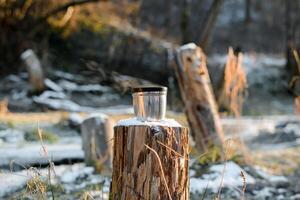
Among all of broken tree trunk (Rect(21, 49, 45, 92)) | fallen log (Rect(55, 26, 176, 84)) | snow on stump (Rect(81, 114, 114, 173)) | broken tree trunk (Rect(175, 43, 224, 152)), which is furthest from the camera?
fallen log (Rect(55, 26, 176, 84))

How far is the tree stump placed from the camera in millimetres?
2264

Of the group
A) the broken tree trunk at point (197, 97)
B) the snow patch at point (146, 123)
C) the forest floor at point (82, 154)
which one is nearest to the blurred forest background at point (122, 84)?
the forest floor at point (82, 154)

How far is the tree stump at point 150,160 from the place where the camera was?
2.26 metres

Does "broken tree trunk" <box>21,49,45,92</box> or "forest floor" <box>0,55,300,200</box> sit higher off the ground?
"broken tree trunk" <box>21,49,45,92</box>

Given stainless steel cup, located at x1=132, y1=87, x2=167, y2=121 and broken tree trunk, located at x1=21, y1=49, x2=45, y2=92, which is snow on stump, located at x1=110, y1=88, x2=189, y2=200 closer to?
stainless steel cup, located at x1=132, y1=87, x2=167, y2=121

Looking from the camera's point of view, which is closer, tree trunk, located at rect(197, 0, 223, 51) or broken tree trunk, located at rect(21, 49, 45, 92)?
tree trunk, located at rect(197, 0, 223, 51)

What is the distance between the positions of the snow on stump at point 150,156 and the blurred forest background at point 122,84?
0.74ft

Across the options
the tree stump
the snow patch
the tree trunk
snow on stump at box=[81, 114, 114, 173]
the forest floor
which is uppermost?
the tree trunk

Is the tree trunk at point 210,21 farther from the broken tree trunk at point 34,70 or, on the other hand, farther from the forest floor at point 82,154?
the broken tree trunk at point 34,70

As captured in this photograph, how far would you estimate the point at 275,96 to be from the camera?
1559 cm

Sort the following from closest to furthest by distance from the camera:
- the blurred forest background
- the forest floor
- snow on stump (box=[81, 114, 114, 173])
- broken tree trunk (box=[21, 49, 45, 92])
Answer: the forest floor
the blurred forest background
snow on stump (box=[81, 114, 114, 173])
broken tree trunk (box=[21, 49, 45, 92])

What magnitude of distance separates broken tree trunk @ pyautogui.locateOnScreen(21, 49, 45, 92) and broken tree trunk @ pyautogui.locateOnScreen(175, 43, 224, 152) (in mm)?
6418

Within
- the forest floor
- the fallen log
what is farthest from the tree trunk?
the fallen log

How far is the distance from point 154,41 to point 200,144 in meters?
9.48
